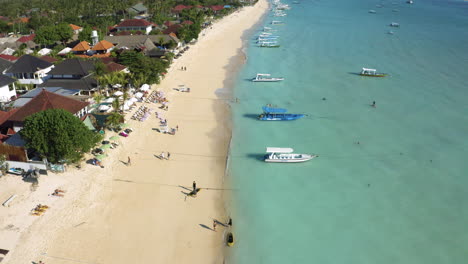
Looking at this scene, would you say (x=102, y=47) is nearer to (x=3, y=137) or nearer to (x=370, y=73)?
(x=3, y=137)

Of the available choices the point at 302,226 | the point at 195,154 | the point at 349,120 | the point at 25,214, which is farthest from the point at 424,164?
the point at 25,214

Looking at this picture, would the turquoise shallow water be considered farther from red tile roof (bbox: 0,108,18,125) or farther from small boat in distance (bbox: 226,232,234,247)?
red tile roof (bbox: 0,108,18,125)

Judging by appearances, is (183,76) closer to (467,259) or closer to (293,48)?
(293,48)

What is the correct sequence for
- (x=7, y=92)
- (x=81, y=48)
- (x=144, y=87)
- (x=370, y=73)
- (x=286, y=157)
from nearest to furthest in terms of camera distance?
1. (x=286, y=157)
2. (x=7, y=92)
3. (x=144, y=87)
4. (x=370, y=73)
5. (x=81, y=48)

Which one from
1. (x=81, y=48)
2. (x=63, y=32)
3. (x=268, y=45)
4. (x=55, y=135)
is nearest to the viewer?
(x=55, y=135)

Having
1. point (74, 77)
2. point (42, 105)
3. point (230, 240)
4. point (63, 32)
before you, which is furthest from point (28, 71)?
point (230, 240)

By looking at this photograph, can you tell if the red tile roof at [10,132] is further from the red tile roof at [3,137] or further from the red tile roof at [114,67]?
the red tile roof at [114,67]
